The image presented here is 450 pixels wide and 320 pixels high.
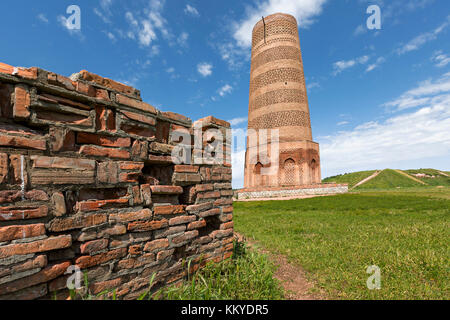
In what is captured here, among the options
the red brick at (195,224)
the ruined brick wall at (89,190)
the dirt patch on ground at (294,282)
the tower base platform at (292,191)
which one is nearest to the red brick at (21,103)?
the ruined brick wall at (89,190)

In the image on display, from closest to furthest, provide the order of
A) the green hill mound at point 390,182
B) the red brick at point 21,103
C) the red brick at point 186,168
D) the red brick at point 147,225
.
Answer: the red brick at point 21,103, the red brick at point 147,225, the red brick at point 186,168, the green hill mound at point 390,182

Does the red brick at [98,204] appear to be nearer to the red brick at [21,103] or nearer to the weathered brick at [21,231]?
the weathered brick at [21,231]

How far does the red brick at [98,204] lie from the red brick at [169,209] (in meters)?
0.31

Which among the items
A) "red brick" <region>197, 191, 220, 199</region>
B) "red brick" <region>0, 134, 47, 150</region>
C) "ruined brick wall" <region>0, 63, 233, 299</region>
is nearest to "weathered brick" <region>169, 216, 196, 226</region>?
"ruined brick wall" <region>0, 63, 233, 299</region>

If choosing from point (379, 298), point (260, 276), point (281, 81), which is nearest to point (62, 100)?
point (260, 276)

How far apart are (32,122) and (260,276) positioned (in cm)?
250

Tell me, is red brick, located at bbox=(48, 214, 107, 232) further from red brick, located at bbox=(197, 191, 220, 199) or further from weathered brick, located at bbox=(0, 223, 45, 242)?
red brick, located at bbox=(197, 191, 220, 199)

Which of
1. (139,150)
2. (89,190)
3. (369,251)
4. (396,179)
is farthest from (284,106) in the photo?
(396,179)

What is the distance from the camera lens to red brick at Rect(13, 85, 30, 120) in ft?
4.60

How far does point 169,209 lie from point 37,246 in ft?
3.38

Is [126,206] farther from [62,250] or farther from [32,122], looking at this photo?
[32,122]

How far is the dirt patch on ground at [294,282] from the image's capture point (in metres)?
2.50

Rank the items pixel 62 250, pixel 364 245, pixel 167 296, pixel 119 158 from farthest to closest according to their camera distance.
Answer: pixel 364 245
pixel 167 296
pixel 119 158
pixel 62 250

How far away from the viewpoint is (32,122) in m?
1.45
